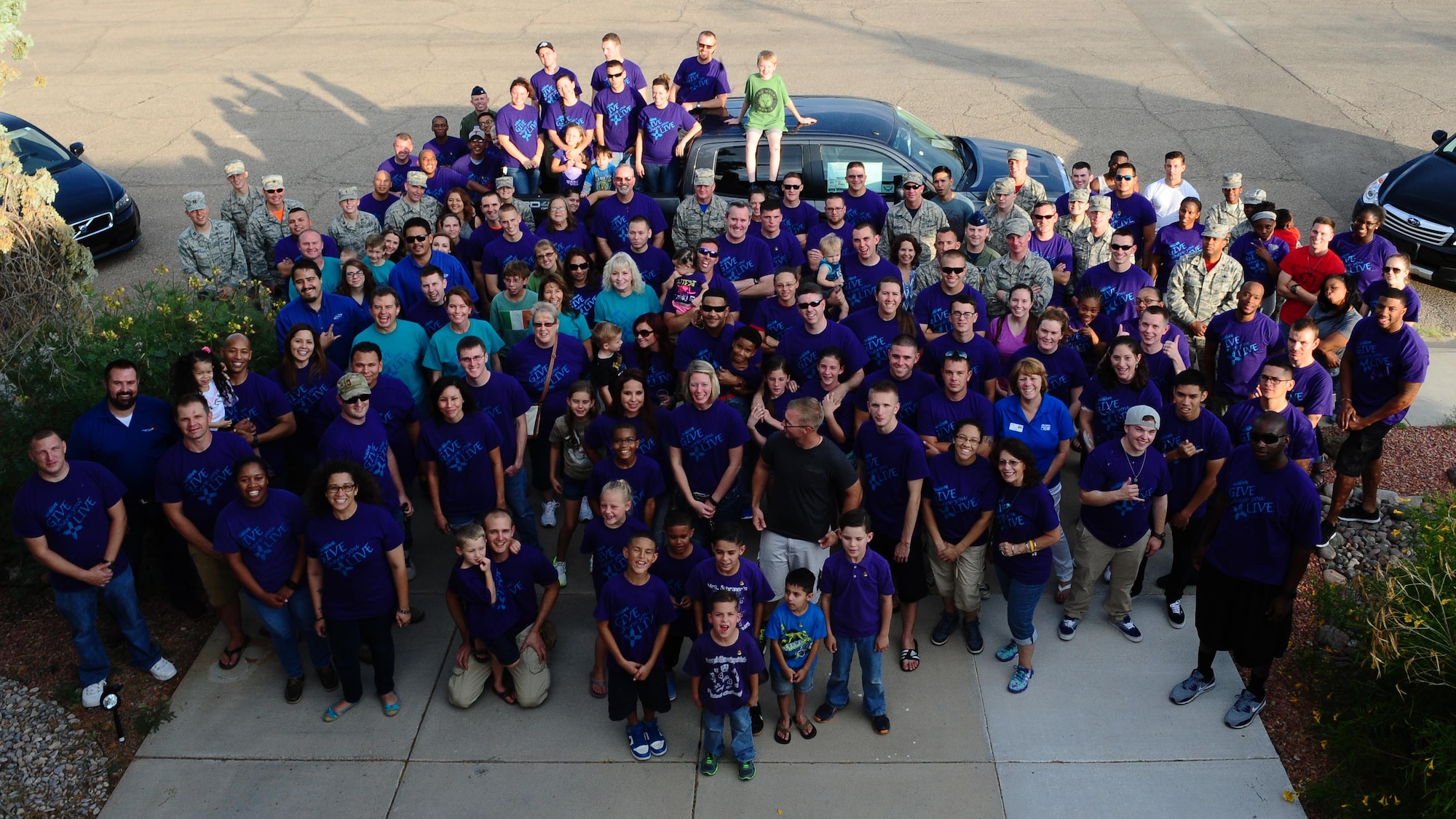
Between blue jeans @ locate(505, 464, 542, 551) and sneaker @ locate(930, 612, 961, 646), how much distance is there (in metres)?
2.73

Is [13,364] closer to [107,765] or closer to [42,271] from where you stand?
[42,271]

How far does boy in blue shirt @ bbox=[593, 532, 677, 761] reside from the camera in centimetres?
610

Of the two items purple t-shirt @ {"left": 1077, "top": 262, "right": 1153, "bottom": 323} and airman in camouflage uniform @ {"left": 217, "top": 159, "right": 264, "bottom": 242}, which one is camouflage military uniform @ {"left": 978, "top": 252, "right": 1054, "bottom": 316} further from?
airman in camouflage uniform @ {"left": 217, "top": 159, "right": 264, "bottom": 242}

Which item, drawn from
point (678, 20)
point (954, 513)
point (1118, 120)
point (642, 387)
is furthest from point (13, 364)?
point (678, 20)

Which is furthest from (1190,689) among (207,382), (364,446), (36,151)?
(36,151)

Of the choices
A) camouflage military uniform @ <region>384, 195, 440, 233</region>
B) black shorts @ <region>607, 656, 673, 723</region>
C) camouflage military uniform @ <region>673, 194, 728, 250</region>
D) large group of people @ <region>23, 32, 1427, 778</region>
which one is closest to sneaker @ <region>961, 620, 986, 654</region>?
large group of people @ <region>23, 32, 1427, 778</region>

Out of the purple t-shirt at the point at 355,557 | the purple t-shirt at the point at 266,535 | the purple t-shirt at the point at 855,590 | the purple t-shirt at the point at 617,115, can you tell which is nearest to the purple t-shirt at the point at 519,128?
the purple t-shirt at the point at 617,115

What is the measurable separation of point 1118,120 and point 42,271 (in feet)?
44.7

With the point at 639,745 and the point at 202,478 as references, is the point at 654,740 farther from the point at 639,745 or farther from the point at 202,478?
the point at 202,478

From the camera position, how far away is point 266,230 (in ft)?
33.3

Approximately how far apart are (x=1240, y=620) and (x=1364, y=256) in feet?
14.8

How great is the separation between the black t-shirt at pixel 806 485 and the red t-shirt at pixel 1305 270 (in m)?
4.76

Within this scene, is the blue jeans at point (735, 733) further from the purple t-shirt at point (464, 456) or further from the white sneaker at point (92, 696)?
the white sneaker at point (92, 696)

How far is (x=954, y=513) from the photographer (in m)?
6.82
